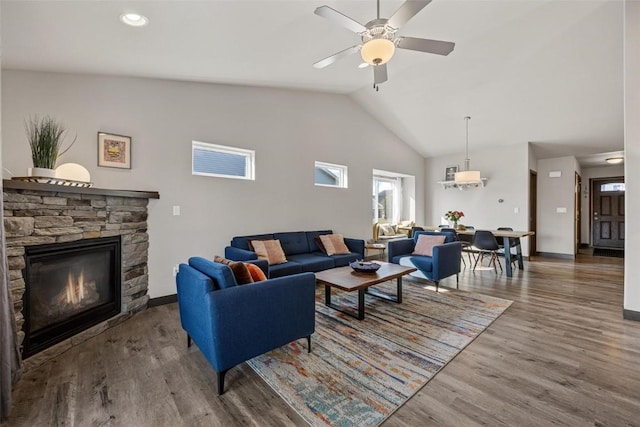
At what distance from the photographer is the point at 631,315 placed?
3.02 meters

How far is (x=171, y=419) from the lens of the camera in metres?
1.65

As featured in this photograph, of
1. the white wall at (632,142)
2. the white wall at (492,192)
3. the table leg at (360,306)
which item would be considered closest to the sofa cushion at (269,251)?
the table leg at (360,306)

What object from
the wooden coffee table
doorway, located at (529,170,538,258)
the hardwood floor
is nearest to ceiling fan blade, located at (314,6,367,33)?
the wooden coffee table

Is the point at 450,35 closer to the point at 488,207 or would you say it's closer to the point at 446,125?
the point at 446,125

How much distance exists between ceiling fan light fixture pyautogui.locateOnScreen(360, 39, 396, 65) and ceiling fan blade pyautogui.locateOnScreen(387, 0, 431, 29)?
13 centimetres

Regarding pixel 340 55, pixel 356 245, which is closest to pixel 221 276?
pixel 340 55

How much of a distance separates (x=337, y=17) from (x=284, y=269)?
285 cm

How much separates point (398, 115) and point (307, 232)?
337 centimetres

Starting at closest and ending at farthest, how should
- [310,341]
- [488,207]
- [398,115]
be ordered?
[310,341]
[398,115]
[488,207]

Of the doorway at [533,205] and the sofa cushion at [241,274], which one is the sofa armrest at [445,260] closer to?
the sofa cushion at [241,274]

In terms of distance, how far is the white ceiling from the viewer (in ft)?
7.61

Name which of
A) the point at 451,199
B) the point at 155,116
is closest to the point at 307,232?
the point at 155,116

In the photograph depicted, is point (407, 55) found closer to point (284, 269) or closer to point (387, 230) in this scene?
point (284, 269)

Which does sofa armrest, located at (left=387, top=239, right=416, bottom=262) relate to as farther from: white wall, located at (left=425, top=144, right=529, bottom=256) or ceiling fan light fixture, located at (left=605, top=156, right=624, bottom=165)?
ceiling fan light fixture, located at (left=605, top=156, right=624, bottom=165)
